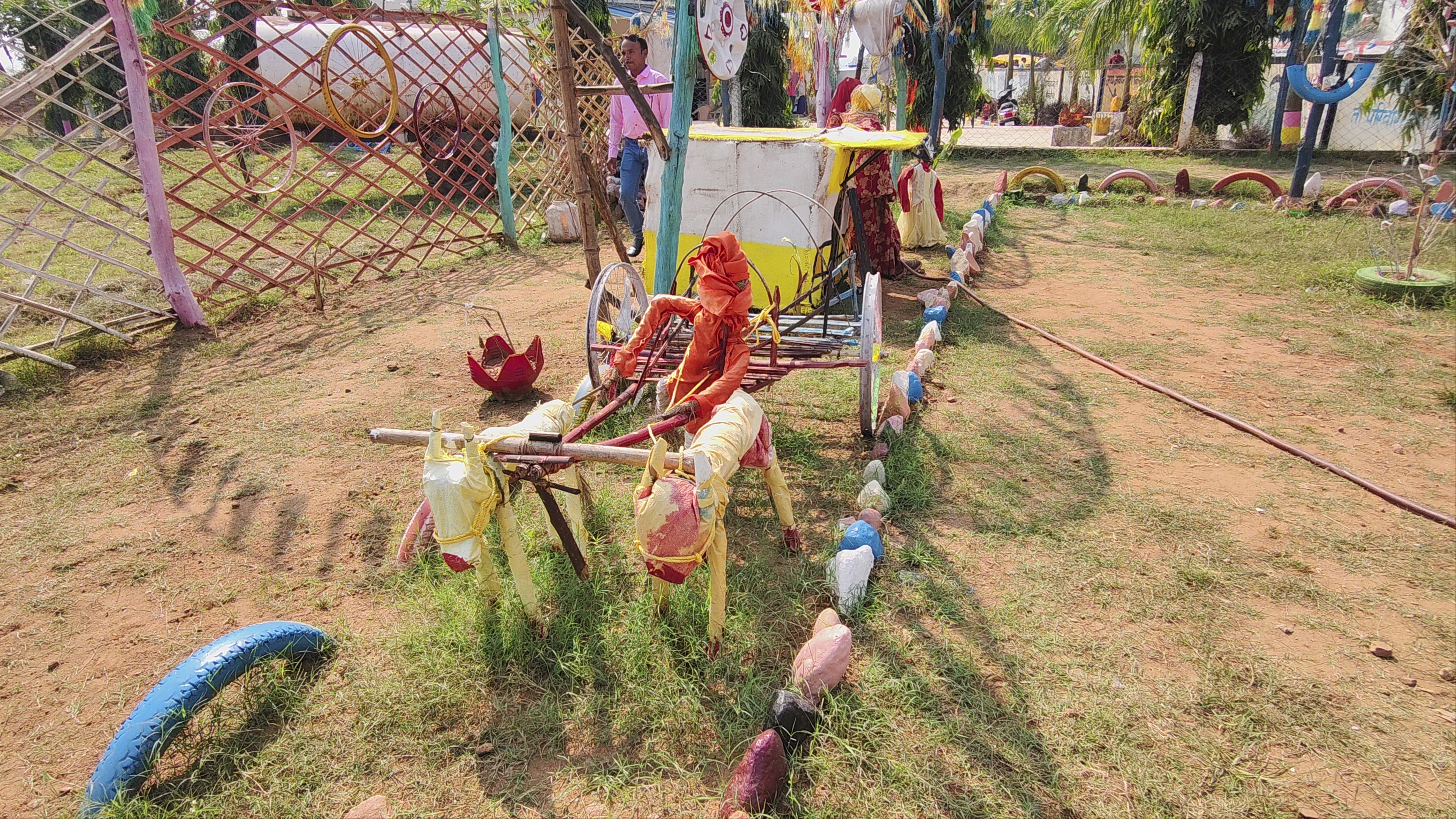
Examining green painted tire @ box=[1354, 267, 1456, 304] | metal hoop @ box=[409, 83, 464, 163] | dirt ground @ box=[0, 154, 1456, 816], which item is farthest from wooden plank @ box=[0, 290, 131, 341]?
green painted tire @ box=[1354, 267, 1456, 304]

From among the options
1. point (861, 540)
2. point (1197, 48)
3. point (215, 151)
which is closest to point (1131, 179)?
point (1197, 48)

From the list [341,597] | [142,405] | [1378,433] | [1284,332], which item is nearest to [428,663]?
[341,597]

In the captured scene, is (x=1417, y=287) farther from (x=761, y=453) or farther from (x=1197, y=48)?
(x=1197, y=48)

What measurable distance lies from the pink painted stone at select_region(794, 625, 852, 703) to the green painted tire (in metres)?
5.24

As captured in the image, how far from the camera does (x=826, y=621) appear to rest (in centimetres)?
237

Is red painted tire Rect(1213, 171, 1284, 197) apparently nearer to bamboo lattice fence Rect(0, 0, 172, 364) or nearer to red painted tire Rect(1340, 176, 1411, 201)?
red painted tire Rect(1340, 176, 1411, 201)

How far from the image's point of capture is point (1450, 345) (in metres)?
4.18

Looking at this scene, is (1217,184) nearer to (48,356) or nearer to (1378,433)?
(1378,433)

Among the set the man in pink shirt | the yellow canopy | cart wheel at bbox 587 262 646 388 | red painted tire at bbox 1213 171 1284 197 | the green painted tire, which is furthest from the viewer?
red painted tire at bbox 1213 171 1284 197

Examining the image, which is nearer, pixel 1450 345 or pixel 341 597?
pixel 341 597

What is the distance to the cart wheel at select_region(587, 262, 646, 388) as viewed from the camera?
353 centimetres

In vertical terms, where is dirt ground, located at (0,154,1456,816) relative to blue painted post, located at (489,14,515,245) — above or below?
below

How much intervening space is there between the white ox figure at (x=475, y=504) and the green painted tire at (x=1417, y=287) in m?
5.82

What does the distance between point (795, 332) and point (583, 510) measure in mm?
1470
